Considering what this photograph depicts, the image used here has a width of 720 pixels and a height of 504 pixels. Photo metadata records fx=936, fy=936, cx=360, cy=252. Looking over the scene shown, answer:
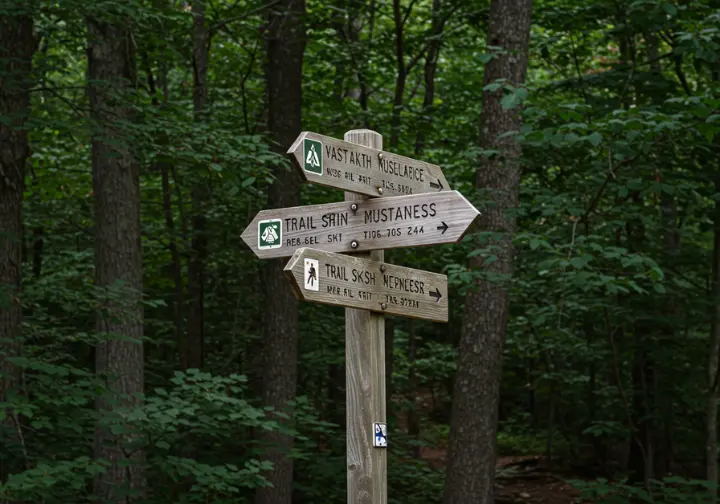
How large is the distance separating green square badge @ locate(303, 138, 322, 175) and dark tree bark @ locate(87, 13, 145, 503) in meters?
4.31

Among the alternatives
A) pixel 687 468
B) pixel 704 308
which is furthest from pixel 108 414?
pixel 687 468

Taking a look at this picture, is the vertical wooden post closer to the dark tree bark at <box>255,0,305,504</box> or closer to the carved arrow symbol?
the carved arrow symbol

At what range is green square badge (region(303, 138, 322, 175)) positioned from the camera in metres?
4.48

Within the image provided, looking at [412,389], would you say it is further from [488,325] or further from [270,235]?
[270,235]

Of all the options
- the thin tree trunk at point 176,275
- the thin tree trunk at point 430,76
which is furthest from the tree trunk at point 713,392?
the thin tree trunk at point 176,275

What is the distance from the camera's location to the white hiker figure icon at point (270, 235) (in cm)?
484

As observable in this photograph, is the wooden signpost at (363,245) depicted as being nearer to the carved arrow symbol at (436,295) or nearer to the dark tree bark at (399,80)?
the carved arrow symbol at (436,295)

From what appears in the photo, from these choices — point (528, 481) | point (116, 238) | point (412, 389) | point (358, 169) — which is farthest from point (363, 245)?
point (412, 389)

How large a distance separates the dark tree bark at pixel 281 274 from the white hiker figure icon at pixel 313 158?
633 centimetres

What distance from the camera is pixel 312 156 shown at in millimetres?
4512

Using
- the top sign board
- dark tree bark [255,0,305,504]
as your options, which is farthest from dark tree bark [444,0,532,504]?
the top sign board

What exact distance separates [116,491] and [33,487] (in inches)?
49.5

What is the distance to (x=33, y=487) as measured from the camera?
23.0 feet

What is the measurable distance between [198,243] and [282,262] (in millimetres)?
3678
